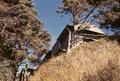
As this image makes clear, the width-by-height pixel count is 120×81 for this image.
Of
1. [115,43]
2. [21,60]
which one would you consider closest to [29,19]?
[21,60]

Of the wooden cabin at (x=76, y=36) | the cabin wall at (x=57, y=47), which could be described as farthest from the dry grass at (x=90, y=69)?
the cabin wall at (x=57, y=47)

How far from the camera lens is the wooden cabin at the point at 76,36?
89.6 feet

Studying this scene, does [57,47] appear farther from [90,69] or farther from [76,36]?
[90,69]

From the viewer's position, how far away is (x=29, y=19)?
3047cm

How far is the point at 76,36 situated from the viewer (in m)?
27.9

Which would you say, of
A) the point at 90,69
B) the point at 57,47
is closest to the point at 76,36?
the point at 90,69

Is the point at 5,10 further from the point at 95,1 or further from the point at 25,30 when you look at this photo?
the point at 95,1

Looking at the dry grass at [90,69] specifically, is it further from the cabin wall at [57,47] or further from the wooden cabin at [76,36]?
the cabin wall at [57,47]

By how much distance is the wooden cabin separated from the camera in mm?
27311

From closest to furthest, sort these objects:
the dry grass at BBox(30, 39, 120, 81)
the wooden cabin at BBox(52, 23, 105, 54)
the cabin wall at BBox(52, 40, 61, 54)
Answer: the dry grass at BBox(30, 39, 120, 81), the wooden cabin at BBox(52, 23, 105, 54), the cabin wall at BBox(52, 40, 61, 54)

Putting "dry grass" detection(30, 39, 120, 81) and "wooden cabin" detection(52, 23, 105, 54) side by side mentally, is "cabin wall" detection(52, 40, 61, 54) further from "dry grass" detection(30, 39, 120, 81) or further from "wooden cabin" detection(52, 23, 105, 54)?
"dry grass" detection(30, 39, 120, 81)

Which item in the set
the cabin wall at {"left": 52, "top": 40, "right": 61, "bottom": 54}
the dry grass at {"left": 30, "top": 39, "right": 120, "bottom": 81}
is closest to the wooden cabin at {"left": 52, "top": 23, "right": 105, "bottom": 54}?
the cabin wall at {"left": 52, "top": 40, "right": 61, "bottom": 54}

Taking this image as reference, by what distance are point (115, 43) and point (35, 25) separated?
54.0 feet

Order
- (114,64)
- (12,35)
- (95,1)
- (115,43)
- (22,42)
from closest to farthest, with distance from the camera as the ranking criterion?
(114,64) → (115,43) → (95,1) → (12,35) → (22,42)
